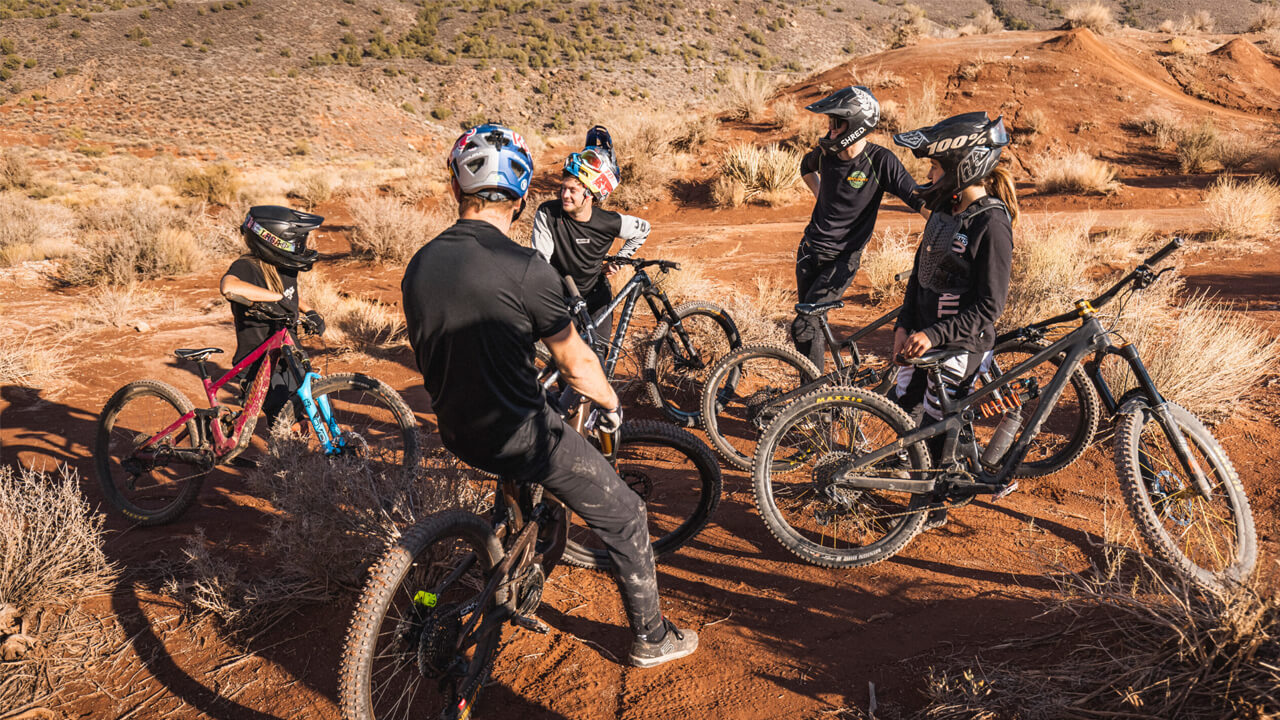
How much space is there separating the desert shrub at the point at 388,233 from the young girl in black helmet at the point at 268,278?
7.46 meters

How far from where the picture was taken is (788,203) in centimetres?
1395

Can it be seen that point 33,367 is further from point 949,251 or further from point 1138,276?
point 1138,276

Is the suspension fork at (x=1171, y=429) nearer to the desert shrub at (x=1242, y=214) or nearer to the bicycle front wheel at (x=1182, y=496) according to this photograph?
the bicycle front wheel at (x=1182, y=496)

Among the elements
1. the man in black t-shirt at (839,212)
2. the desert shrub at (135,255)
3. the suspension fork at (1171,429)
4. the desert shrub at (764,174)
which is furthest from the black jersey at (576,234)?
the desert shrub at (764,174)

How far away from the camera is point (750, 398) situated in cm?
491

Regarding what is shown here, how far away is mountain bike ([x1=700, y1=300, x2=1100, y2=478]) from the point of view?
3.84 metres

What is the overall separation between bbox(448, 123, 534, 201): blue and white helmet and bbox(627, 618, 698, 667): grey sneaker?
1829 mm

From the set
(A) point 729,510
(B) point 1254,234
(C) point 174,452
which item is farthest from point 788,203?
(C) point 174,452

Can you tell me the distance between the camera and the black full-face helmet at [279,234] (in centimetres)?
429

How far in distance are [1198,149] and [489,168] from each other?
53.7ft

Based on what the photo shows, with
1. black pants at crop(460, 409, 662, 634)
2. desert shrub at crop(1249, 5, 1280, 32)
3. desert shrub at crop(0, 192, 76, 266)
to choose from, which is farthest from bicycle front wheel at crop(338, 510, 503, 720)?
desert shrub at crop(1249, 5, 1280, 32)

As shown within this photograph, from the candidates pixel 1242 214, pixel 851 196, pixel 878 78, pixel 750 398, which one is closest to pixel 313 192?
pixel 878 78

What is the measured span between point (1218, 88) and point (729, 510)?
21627 mm

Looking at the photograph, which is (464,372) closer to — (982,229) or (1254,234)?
(982,229)
